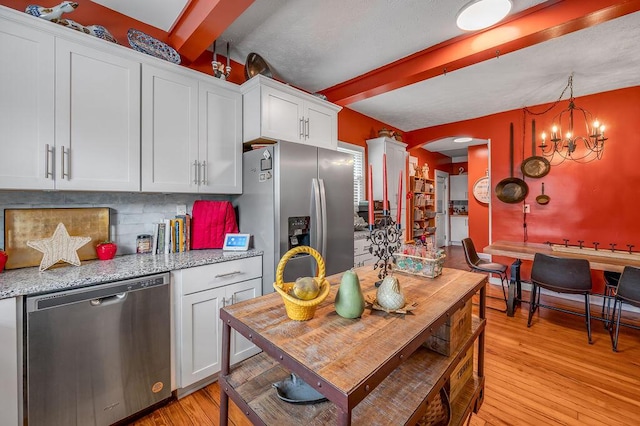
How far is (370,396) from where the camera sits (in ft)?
3.22

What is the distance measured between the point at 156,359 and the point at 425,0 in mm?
Result: 2947

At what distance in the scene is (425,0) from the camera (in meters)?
1.85

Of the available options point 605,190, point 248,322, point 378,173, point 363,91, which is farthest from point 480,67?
point 248,322

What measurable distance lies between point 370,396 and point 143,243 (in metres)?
1.96

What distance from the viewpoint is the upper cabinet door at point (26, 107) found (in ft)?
4.70

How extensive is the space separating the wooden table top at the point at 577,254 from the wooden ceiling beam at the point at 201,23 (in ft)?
11.2

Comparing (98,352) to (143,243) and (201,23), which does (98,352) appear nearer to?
(143,243)

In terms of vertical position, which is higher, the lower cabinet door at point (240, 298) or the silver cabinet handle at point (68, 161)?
the silver cabinet handle at point (68, 161)

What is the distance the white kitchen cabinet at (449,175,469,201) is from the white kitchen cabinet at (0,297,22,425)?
8767 mm

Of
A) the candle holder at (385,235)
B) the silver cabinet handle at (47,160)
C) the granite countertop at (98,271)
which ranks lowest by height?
the granite countertop at (98,271)

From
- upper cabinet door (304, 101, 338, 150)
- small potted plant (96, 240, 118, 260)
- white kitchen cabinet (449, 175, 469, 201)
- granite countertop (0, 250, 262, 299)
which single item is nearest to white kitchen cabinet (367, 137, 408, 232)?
upper cabinet door (304, 101, 338, 150)

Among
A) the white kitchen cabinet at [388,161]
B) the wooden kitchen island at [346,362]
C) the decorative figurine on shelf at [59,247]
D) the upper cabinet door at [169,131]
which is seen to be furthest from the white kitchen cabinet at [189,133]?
the white kitchen cabinet at [388,161]

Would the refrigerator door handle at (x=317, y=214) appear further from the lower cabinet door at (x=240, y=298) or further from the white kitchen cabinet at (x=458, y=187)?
the white kitchen cabinet at (x=458, y=187)

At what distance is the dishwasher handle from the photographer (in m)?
1.45
